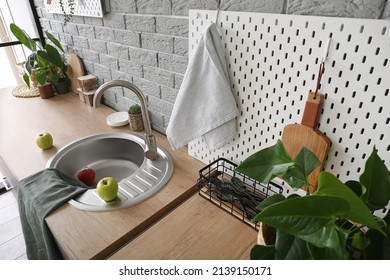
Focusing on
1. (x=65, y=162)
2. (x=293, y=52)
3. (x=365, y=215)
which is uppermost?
(x=293, y=52)

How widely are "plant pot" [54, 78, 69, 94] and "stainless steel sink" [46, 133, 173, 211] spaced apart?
77 cm

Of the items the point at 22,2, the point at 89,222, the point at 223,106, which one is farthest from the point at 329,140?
the point at 22,2

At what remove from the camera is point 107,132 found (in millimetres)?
1313

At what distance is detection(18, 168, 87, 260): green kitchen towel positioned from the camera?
0.83 meters

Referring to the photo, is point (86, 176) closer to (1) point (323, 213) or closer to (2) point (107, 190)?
(2) point (107, 190)

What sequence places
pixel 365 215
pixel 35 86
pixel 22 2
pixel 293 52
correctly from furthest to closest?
1. pixel 22 2
2. pixel 35 86
3. pixel 293 52
4. pixel 365 215

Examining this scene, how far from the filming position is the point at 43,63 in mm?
1708

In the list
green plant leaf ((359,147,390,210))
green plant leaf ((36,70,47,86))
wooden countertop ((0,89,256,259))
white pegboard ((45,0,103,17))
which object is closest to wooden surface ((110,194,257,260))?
wooden countertop ((0,89,256,259))

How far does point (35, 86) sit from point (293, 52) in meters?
1.89

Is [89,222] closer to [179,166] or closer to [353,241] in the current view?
[179,166]

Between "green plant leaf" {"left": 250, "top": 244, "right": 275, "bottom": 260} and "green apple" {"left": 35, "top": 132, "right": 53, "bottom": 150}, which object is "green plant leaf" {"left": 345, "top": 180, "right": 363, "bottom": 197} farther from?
"green apple" {"left": 35, "top": 132, "right": 53, "bottom": 150}

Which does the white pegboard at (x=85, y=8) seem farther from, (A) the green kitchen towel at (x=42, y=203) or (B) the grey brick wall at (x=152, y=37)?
(A) the green kitchen towel at (x=42, y=203)

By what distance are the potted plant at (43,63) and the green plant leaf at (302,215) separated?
179cm

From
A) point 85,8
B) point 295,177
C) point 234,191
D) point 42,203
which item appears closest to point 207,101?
point 234,191
